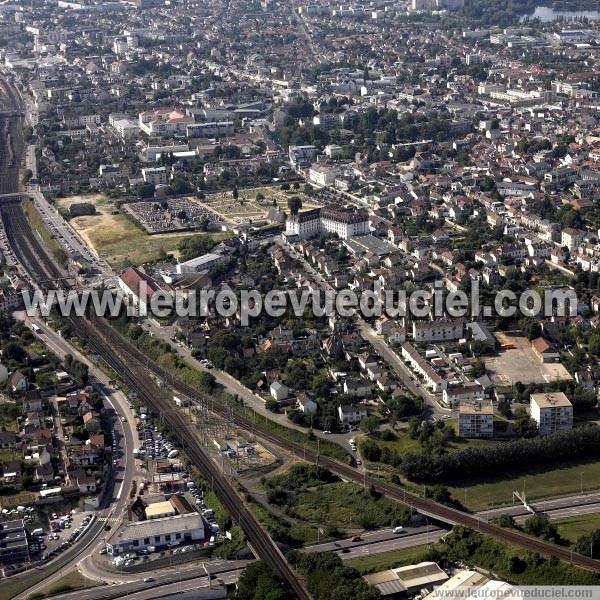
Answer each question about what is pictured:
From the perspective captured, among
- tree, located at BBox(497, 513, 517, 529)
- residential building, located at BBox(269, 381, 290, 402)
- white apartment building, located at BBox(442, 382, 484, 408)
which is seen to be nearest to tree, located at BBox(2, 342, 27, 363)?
residential building, located at BBox(269, 381, 290, 402)

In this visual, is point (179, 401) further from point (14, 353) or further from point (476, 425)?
point (476, 425)

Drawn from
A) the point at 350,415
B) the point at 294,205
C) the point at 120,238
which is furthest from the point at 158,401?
the point at 294,205

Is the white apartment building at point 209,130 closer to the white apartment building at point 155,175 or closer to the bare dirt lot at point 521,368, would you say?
the white apartment building at point 155,175

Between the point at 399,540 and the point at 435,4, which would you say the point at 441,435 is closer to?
the point at 399,540

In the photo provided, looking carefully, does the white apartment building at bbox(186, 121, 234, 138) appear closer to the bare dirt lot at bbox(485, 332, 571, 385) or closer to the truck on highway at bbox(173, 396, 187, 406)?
the bare dirt lot at bbox(485, 332, 571, 385)

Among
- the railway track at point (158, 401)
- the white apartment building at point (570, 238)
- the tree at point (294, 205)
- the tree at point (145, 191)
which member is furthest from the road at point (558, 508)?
the tree at point (145, 191)

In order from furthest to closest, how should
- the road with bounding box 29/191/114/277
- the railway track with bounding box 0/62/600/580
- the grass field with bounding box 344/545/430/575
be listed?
the road with bounding box 29/191/114/277 < the railway track with bounding box 0/62/600/580 < the grass field with bounding box 344/545/430/575
